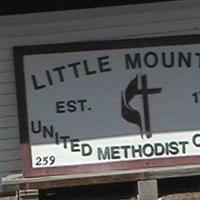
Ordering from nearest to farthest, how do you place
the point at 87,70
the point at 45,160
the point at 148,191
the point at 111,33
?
the point at 148,191
the point at 45,160
the point at 87,70
the point at 111,33

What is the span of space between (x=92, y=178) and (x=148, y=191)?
690mm

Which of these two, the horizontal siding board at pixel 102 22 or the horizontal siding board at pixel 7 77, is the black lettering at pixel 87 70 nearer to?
the horizontal siding board at pixel 102 22

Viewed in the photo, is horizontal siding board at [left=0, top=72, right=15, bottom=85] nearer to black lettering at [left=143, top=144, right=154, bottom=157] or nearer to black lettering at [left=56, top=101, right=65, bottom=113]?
black lettering at [left=56, top=101, right=65, bottom=113]

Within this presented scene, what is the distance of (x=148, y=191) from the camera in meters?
10.0

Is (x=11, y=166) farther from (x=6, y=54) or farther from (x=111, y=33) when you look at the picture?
(x=111, y=33)

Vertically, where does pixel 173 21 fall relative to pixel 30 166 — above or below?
above

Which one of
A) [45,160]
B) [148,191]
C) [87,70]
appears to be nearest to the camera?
[148,191]

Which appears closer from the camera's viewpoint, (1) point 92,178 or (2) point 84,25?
(1) point 92,178

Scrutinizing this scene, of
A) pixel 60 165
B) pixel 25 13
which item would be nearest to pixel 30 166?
pixel 60 165

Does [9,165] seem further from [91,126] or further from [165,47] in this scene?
[165,47]

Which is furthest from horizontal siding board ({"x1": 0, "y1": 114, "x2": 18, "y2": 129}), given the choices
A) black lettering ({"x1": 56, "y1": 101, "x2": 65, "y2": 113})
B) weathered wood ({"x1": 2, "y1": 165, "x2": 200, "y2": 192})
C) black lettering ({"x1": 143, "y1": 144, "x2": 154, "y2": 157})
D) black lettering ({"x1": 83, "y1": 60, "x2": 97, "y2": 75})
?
black lettering ({"x1": 143, "y1": 144, "x2": 154, "y2": 157})

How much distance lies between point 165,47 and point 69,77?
1.26m

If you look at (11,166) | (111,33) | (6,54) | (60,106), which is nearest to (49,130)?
(60,106)

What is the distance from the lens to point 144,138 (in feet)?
34.0
